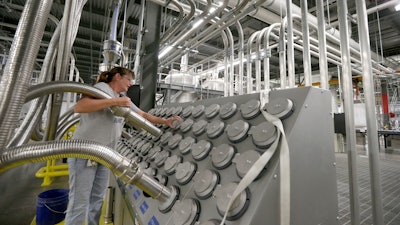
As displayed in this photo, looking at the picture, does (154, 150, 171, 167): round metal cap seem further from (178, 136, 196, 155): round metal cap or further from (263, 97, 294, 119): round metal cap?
(263, 97, 294, 119): round metal cap

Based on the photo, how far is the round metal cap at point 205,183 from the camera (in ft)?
1.79

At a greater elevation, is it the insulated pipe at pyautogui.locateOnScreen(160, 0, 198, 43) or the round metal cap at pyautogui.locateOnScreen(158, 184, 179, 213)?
the insulated pipe at pyautogui.locateOnScreen(160, 0, 198, 43)

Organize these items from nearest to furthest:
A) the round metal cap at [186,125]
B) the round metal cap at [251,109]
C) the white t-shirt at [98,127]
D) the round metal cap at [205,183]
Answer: the round metal cap at [205,183], the round metal cap at [251,109], the round metal cap at [186,125], the white t-shirt at [98,127]

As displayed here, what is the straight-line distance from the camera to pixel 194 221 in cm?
51

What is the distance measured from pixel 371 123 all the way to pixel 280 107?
0.38m

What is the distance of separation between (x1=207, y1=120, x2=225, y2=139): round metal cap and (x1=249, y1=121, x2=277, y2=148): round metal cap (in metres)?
0.14

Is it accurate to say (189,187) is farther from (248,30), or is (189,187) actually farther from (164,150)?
(248,30)

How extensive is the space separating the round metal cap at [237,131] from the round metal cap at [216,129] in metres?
0.04

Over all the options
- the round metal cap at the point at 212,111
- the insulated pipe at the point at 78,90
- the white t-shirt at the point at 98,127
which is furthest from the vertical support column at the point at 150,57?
the round metal cap at the point at 212,111

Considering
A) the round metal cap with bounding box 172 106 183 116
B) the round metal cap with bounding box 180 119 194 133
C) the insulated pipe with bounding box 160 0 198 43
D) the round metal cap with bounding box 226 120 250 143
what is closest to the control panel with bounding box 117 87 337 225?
the round metal cap with bounding box 226 120 250 143

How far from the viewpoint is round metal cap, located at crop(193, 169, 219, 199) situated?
54 cm

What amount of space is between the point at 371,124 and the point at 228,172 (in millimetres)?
563

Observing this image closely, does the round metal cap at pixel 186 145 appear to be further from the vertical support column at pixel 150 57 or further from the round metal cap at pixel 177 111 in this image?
the vertical support column at pixel 150 57

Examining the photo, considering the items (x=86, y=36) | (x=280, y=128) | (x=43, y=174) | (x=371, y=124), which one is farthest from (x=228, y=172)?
(x=86, y=36)
